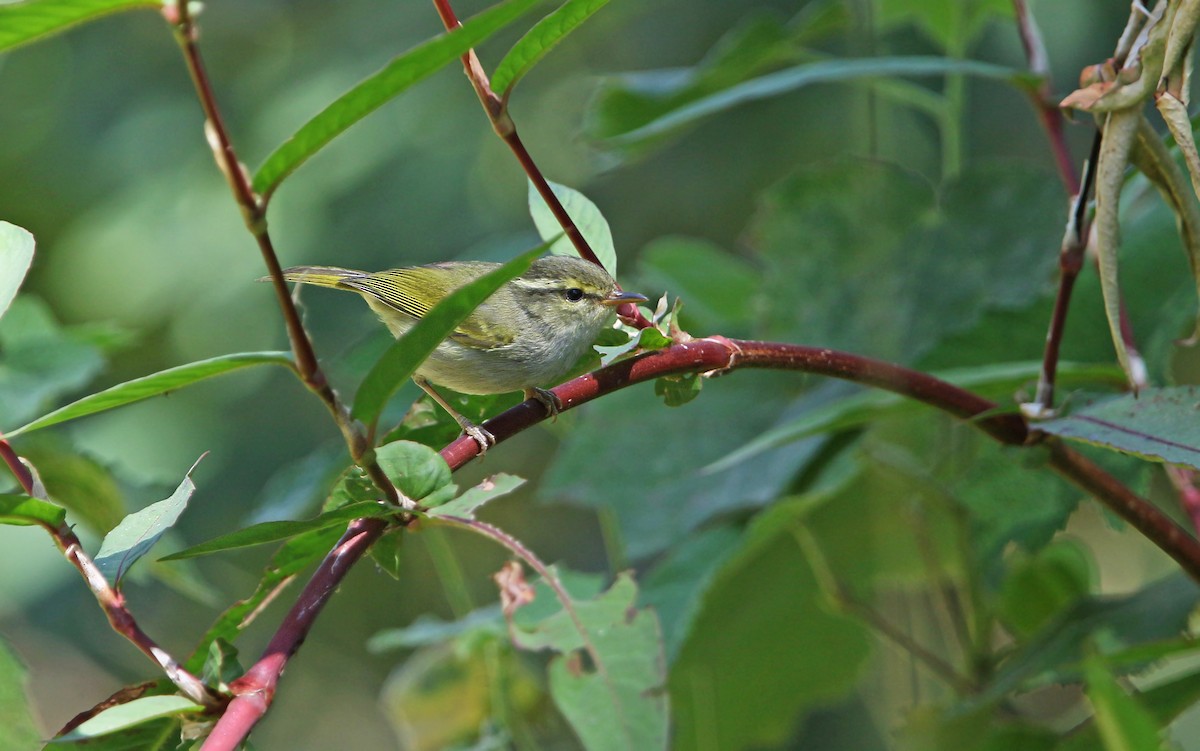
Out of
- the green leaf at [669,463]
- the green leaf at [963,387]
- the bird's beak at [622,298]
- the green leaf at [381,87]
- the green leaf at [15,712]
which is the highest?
the green leaf at [381,87]

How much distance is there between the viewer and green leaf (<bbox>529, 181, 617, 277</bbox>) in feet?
4.00

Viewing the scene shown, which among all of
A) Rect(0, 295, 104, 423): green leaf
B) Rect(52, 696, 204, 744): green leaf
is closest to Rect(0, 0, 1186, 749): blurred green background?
Rect(0, 295, 104, 423): green leaf

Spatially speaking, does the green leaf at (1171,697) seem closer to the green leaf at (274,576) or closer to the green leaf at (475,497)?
the green leaf at (475,497)

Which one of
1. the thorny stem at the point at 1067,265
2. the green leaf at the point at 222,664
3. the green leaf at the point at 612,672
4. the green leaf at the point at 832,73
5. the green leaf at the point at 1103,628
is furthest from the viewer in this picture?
the green leaf at the point at 832,73

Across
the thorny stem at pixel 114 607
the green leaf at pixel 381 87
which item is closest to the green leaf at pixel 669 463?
the thorny stem at pixel 114 607

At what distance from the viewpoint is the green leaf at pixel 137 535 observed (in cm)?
96

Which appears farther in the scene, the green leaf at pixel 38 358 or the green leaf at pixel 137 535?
the green leaf at pixel 38 358

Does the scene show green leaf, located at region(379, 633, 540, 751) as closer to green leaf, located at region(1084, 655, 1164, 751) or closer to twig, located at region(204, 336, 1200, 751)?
twig, located at region(204, 336, 1200, 751)

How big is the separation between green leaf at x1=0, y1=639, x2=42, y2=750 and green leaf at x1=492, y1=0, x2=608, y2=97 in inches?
28.4

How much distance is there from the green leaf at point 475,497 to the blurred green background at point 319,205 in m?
1.35

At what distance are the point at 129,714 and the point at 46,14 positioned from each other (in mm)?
509

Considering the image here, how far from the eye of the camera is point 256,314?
3316mm

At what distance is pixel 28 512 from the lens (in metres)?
0.91

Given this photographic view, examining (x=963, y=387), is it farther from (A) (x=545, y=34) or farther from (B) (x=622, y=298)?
(A) (x=545, y=34)
